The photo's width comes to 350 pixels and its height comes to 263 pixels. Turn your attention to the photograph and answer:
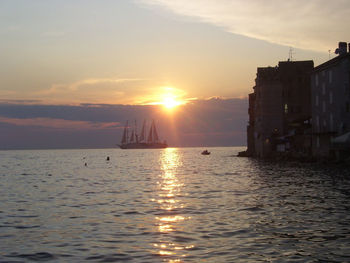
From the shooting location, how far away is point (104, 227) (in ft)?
80.8

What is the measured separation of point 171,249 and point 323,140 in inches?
2995

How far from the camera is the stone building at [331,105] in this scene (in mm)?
80938

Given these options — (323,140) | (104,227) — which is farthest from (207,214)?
(323,140)

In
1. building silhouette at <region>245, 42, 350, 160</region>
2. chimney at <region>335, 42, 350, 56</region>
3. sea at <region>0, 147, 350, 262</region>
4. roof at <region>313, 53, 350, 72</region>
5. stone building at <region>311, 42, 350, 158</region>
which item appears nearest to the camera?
sea at <region>0, 147, 350, 262</region>

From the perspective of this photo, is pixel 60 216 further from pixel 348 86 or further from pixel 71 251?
pixel 348 86

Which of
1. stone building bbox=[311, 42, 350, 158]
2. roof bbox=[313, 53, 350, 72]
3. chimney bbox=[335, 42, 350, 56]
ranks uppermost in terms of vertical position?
chimney bbox=[335, 42, 350, 56]

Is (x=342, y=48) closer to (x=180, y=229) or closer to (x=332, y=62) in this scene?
(x=332, y=62)

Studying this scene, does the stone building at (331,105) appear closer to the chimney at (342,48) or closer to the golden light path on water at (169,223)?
the chimney at (342,48)

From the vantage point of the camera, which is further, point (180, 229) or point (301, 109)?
point (301, 109)

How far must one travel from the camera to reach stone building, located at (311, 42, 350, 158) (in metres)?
80.9

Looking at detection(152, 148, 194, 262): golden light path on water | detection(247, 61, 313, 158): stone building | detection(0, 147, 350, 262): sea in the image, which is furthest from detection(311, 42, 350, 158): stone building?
detection(0, 147, 350, 262): sea

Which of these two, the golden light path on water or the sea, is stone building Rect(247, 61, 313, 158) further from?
the sea

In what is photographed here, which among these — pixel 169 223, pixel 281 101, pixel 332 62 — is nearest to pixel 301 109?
pixel 281 101

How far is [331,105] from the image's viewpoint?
86.9m
